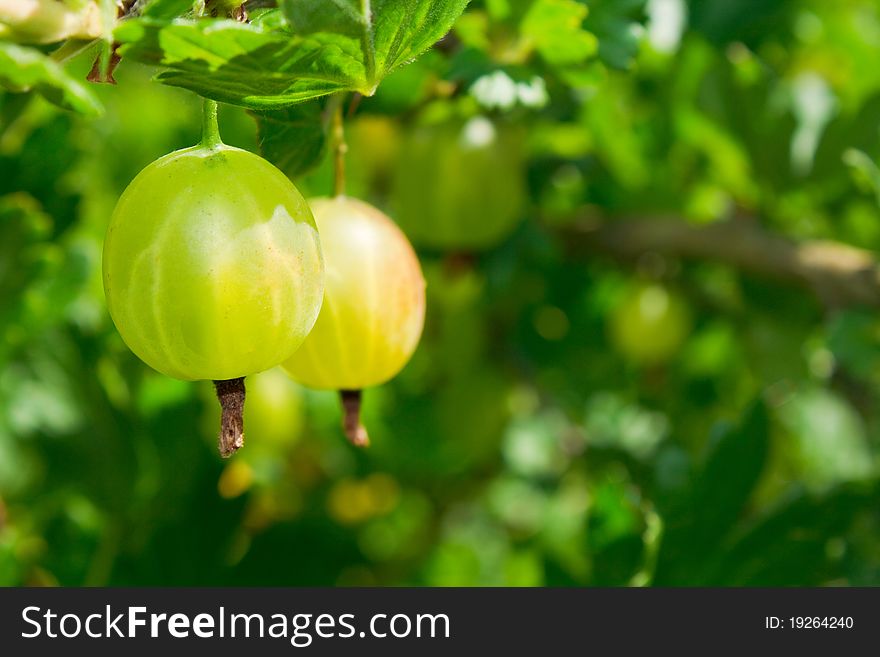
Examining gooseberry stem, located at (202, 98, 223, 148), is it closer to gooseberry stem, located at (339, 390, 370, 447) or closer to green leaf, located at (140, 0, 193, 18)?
green leaf, located at (140, 0, 193, 18)

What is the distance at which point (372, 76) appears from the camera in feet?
1.62

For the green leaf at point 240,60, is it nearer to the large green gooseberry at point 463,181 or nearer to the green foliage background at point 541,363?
the green foliage background at point 541,363

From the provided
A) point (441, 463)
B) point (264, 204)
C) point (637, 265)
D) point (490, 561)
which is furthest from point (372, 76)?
point (490, 561)

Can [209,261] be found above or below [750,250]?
above

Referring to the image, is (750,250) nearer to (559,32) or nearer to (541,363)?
(541,363)

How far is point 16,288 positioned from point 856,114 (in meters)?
1.02

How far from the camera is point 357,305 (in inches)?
23.8

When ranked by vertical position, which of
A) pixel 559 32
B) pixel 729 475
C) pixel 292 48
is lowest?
pixel 729 475

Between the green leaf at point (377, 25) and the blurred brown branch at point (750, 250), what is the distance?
0.73 metres

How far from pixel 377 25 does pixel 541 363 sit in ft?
3.26

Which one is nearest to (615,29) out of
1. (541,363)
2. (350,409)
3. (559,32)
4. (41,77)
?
(559,32)

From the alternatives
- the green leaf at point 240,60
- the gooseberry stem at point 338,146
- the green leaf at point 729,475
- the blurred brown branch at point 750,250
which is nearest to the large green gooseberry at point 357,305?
the gooseberry stem at point 338,146

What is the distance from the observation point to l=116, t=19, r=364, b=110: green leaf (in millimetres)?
407

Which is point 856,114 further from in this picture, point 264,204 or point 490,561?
point 490,561
